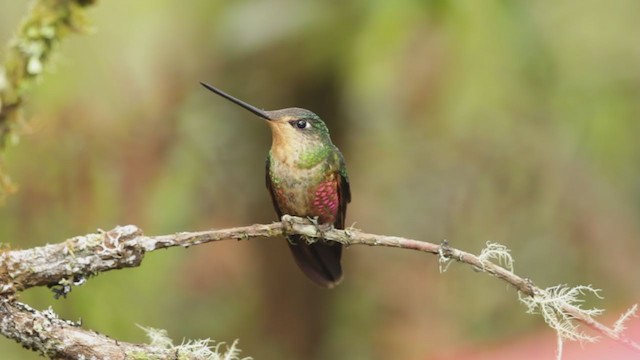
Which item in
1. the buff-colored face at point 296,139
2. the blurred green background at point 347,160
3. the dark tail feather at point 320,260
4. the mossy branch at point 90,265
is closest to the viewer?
the mossy branch at point 90,265

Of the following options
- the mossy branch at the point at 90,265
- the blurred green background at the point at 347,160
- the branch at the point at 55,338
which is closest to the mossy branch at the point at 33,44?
the mossy branch at the point at 90,265

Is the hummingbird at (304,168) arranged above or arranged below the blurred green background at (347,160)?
below

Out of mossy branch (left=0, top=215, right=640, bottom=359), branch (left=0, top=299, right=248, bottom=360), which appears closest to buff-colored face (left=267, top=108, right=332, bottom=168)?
mossy branch (left=0, top=215, right=640, bottom=359)

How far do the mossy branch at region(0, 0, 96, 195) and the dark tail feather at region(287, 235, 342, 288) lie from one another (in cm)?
118

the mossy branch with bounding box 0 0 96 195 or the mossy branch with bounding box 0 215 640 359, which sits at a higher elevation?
the mossy branch with bounding box 0 0 96 195

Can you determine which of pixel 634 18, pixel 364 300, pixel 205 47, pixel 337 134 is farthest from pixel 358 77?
pixel 634 18

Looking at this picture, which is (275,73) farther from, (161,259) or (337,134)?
(161,259)

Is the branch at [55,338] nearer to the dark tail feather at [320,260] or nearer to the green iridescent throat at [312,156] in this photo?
the dark tail feather at [320,260]

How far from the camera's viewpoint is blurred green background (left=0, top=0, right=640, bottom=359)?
16.7 ft

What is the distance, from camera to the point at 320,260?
9.28 feet

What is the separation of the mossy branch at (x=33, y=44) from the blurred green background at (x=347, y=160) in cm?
304

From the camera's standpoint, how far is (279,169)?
3.04 meters

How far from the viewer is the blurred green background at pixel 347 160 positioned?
16.7 feet

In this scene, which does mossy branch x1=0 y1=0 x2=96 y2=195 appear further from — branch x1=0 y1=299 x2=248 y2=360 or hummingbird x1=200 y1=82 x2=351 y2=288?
hummingbird x1=200 y1=82 x2=351 y2=288
